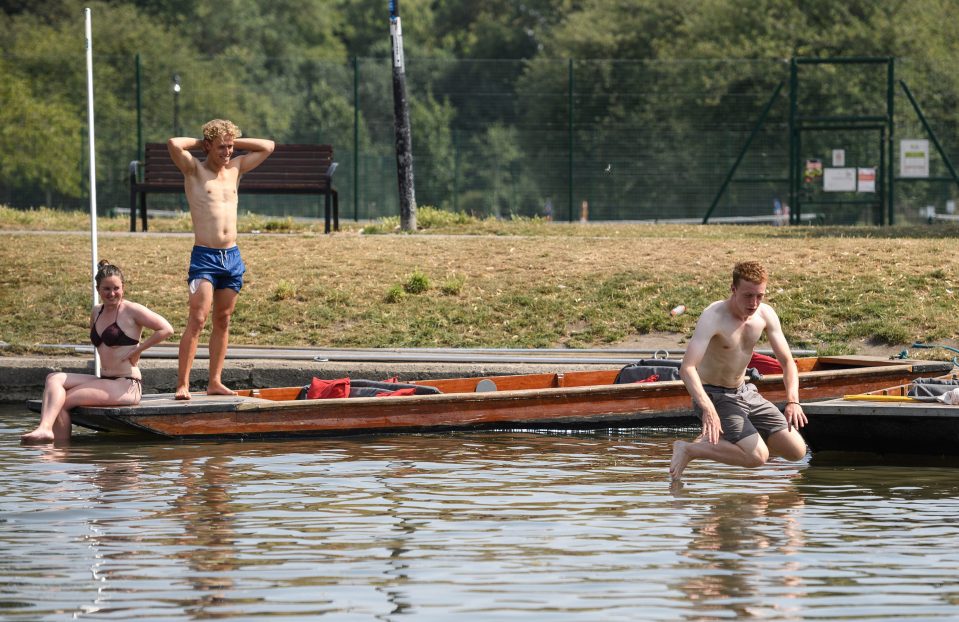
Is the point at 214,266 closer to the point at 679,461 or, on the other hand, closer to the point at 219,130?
the point at 219,130

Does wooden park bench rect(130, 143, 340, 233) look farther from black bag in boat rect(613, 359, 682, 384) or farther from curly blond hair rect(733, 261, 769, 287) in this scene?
curly blond hair rect(733, 261, 769, 287)

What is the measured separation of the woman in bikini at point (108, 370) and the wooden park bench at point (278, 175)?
32.0 feet

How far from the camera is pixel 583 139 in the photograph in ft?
140

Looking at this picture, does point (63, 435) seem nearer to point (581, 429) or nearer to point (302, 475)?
point (302, 475)

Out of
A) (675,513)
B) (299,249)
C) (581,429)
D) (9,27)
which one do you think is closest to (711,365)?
(675,513)

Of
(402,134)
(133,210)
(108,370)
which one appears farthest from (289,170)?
(108,370)

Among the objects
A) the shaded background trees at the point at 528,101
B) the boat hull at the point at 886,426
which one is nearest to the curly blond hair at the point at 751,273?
the boat hull at the point at 886,426

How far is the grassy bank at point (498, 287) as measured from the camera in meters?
16.4

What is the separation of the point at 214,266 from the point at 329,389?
51.2 inches

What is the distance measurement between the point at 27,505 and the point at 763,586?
430 centimetres

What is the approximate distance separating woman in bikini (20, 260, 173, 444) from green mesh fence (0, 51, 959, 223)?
1816cm

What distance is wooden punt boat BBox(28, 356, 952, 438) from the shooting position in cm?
1189

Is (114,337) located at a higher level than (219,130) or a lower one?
lower

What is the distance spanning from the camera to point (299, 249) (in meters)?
19.5
